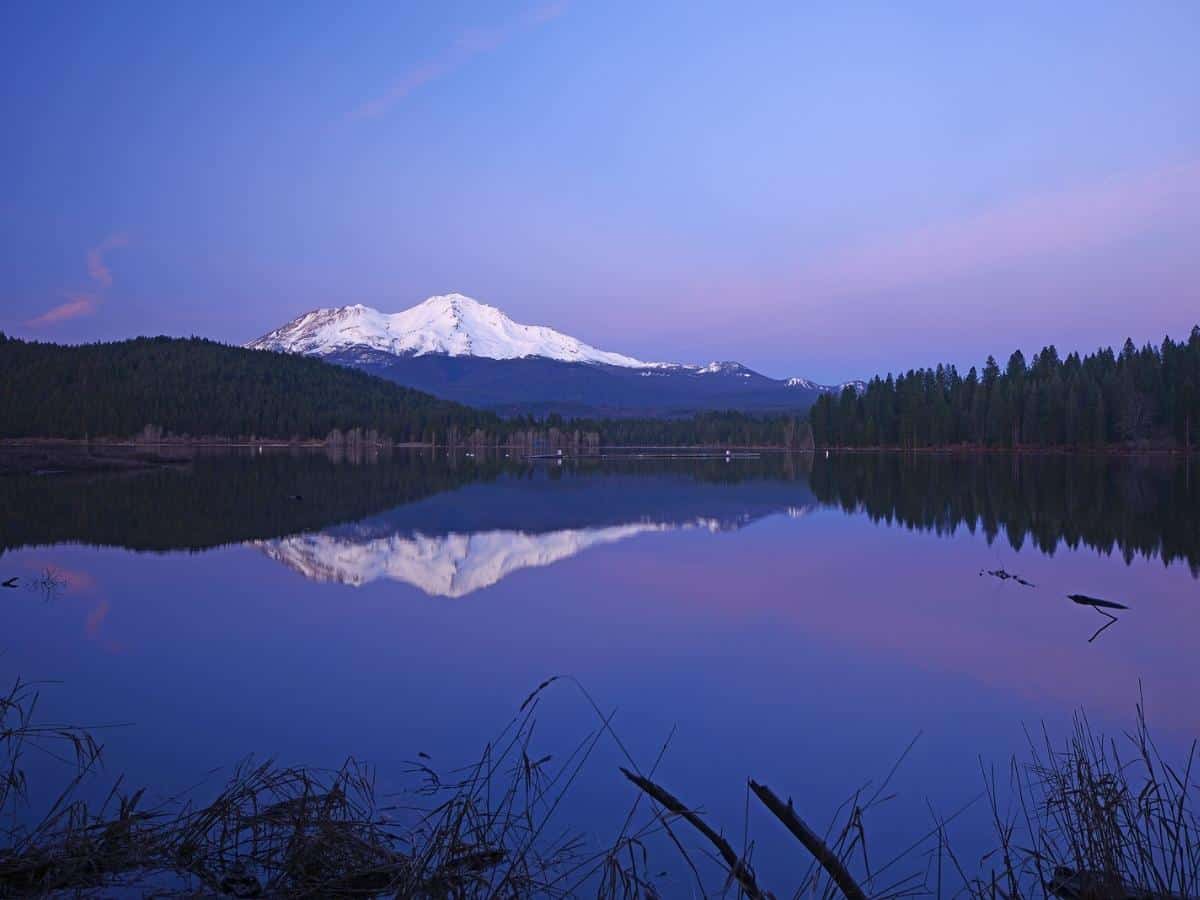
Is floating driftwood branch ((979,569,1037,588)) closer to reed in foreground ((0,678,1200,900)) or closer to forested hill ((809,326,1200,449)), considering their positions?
reed in foreground ((0,678,1200,900))

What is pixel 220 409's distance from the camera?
16350 cm

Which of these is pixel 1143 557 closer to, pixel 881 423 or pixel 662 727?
pixel 662 727

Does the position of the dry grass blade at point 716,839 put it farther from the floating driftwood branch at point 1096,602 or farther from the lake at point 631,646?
the floating driftwood branch at point 1096,602

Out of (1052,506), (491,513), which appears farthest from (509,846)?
(1052,506)

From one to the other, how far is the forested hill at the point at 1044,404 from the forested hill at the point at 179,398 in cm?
8272

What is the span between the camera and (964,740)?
9578mm

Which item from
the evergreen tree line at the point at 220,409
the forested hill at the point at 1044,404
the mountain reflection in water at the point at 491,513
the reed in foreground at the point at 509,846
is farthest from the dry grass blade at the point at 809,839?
the evergreen tree line at the point at 220,409

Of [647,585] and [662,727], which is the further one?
[647,585]

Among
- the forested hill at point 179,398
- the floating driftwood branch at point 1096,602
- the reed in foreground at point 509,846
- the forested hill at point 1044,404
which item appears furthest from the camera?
the forested hill at point 179,398

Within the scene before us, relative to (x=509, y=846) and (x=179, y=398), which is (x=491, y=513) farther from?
(x=179, y=398)

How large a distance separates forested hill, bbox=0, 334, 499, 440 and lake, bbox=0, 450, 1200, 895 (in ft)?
416

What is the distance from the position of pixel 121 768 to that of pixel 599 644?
6981 mm

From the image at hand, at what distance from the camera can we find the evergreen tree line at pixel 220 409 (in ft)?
471

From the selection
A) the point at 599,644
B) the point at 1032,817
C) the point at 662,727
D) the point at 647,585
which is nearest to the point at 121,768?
the point at 662,727
